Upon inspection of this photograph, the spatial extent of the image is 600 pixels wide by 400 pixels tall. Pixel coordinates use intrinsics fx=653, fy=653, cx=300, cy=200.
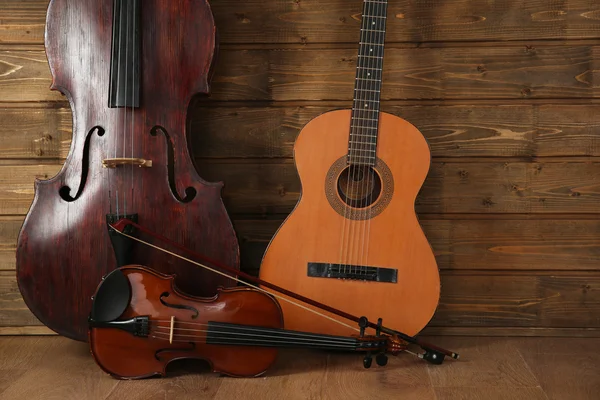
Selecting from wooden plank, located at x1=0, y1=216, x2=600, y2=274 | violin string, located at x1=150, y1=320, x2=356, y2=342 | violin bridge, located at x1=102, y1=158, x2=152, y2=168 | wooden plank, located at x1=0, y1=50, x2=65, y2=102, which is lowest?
violin string, located at x1=150, y1=320, x2=356, y2=342

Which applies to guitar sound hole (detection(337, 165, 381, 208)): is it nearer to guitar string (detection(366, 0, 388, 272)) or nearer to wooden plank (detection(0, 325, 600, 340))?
guitar string (detection(366, 0, 388, 272))

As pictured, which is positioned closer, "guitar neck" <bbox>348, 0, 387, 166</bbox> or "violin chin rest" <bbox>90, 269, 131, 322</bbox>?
"violin chin rest" <bbox>90, 269, 131, 322</bbox>

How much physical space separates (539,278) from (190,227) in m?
1.17

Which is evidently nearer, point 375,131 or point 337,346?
point 337,346

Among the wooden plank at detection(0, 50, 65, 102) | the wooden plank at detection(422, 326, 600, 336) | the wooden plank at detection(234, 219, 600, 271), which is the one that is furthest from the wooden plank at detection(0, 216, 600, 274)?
the wooden plank at detection(0, 50, 65, 102)

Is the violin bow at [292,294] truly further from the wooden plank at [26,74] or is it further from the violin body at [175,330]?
the wooden plank at [26,74]

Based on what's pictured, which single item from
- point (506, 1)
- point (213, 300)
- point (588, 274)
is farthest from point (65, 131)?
point (588, 274)

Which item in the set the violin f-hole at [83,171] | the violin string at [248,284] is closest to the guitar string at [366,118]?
the violin string at [248,284]

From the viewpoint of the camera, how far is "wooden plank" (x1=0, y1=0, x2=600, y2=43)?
6.81 feet

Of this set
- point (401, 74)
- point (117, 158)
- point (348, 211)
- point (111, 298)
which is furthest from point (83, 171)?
point (401, 74)

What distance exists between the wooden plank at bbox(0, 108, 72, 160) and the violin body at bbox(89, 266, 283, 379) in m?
0.66

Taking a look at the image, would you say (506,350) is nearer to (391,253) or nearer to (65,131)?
(391,253)

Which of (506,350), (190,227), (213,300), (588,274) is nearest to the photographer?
(213,300)

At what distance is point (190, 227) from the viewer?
182cm
